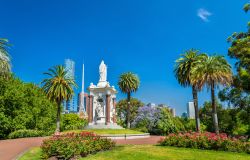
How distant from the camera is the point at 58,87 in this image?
1399 inches

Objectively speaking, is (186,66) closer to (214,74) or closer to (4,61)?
(214,74)

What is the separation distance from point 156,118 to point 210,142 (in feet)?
103

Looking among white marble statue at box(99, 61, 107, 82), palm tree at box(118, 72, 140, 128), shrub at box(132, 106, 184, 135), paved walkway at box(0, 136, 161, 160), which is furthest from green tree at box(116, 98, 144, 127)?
paved walkway at box(0, 136, 161, 160)

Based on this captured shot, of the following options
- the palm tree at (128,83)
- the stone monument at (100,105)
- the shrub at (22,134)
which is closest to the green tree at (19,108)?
the shrub at (22,134)

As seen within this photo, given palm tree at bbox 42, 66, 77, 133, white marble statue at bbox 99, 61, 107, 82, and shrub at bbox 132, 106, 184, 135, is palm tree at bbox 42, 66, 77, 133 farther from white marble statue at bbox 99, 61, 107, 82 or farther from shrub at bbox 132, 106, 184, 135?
shrub at bbox 132, 106, 184, 135

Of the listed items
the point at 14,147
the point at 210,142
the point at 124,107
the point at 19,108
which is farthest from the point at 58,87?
the point at 124,107

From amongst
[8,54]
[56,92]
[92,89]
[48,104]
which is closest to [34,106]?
[48,104]

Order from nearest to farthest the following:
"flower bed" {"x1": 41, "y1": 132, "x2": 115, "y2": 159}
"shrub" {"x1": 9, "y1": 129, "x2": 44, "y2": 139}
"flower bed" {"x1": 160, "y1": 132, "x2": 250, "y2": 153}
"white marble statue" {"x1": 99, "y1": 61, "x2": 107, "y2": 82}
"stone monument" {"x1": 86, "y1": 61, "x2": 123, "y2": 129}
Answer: "flower bed" {"x1": 41, "y1": 132, "x2": 115, "y2": 159} → "flower bed" {"x1": 160, "y1": 132, "x2": 250, "y2": 153} → "shrub" {"x1": 9, "y1": 129, "x2": 44, "y2": 139} → "stone monument" {"x1": 86, "y1": 61, "x2": 123, "y2": 129} → "white marble statue" {"x1": 99, "y1": 61, "x2": 107, "y2": 82}

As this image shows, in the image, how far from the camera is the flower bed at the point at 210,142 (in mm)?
15797

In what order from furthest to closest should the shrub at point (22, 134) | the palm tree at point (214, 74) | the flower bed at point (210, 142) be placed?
the shrub at point (22, 134), the palm tree at point (214, 74), the flower bed at point (210, 142)

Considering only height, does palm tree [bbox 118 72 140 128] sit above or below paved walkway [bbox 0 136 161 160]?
above

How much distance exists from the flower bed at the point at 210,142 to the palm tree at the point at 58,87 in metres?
22.0

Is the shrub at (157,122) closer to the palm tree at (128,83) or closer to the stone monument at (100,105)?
the palm tree at (128,83)

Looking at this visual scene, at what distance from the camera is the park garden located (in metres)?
14.1
